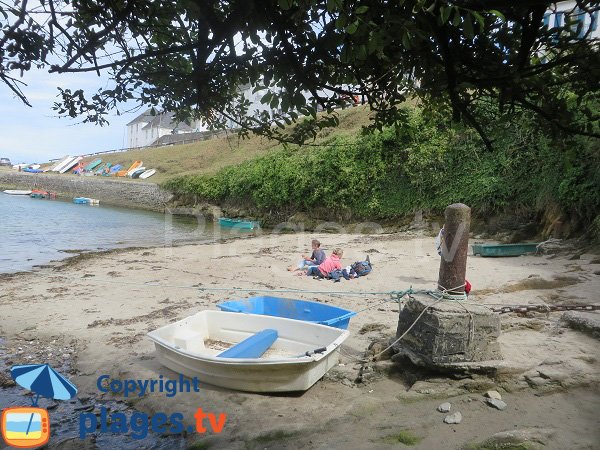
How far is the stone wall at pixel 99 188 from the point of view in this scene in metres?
41.8

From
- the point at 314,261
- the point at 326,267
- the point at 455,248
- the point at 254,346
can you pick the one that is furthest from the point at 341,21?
the point at 314,261

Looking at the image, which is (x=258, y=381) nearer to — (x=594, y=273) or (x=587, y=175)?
(x=594, y=273)

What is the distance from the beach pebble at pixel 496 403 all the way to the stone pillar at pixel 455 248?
125cm

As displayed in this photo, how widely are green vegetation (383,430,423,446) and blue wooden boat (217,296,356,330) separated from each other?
9.01 feet

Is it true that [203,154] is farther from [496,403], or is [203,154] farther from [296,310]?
[496,403]

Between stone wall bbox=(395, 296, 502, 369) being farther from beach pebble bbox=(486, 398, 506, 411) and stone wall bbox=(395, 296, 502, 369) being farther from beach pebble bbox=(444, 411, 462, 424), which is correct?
beach pebble bbox=(444, 411, 462, 424)

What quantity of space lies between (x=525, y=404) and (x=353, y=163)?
20.5 meters

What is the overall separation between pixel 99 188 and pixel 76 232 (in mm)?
26411

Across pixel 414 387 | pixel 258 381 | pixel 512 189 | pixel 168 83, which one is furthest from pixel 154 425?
Result: pixel 512 189

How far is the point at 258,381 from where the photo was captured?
5707mm

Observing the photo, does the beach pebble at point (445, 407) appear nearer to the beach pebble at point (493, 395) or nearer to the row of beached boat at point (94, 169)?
the beach pebble at point (493, 395)

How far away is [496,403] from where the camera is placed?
4.56m

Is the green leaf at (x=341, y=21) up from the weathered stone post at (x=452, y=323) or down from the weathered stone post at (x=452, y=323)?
up

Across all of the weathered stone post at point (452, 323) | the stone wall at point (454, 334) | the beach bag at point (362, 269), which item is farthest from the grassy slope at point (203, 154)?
the stone wall at point (454, 334)
